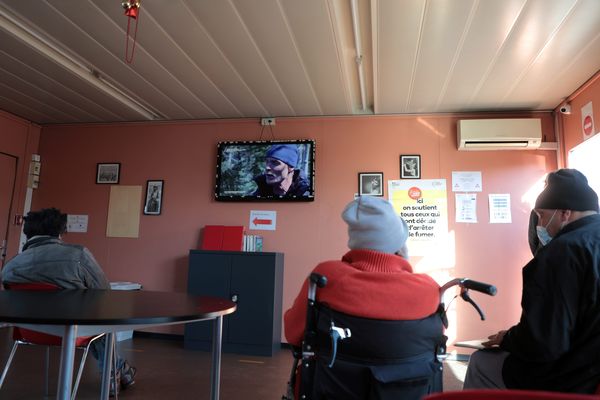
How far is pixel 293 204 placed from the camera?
181 inches

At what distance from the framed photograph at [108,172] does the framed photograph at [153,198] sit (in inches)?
19.3

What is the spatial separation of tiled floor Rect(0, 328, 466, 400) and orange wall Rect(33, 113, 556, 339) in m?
0.79

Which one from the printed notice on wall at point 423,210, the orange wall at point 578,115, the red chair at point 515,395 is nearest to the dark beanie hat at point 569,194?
the red chair at point 515,395

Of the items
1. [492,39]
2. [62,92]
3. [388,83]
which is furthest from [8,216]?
[492,39]

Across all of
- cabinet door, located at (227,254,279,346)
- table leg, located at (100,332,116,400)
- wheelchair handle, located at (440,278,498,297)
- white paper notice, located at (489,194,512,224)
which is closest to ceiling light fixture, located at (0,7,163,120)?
cabinet door, located at (227,254,279,346)

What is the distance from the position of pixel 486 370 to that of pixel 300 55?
2614mm

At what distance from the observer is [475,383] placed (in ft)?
5.54

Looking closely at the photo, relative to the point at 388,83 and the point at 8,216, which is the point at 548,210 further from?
the point at 8,216

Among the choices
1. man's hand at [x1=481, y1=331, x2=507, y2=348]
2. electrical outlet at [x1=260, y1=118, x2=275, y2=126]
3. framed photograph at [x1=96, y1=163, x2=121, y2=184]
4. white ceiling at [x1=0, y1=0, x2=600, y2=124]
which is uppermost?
white ceiling at [x1=0, y1=0, x2=600, y2=124]

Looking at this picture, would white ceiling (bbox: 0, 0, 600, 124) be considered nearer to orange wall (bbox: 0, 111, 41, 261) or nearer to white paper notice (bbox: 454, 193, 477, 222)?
orange wall (bbox: 0, 111, 41, 261)

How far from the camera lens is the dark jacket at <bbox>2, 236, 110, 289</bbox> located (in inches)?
85.4

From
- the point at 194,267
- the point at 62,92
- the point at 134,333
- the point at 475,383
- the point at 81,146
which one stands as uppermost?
the point at 62,92

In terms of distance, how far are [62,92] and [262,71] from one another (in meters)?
2.23

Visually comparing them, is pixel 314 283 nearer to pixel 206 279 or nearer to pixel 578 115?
pixel 206 279
